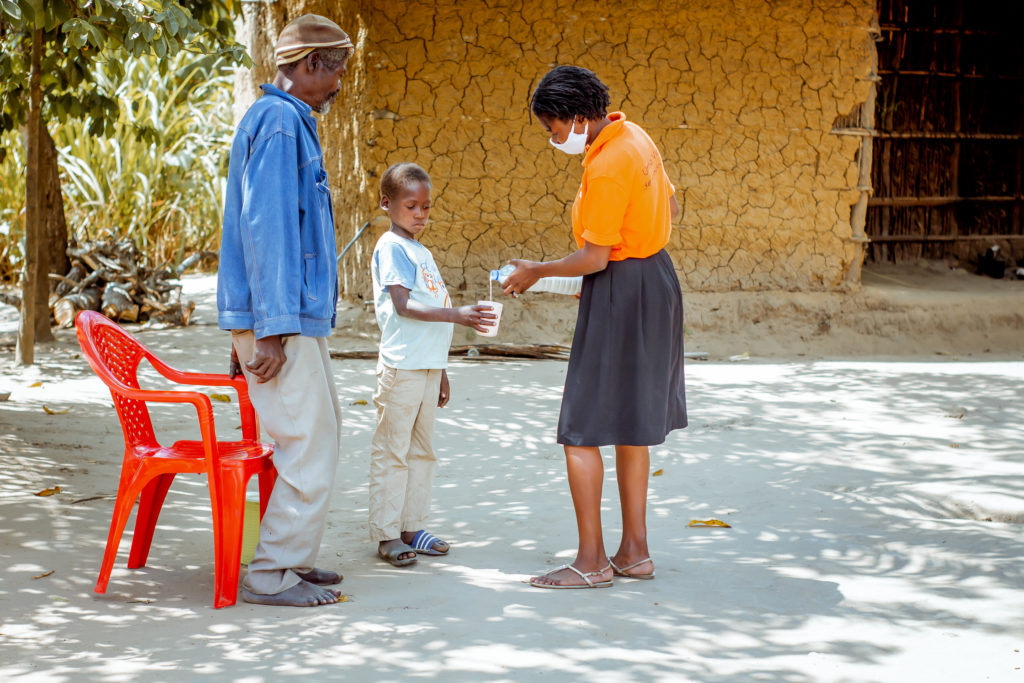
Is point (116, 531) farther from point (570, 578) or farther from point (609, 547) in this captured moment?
point (609, 547)

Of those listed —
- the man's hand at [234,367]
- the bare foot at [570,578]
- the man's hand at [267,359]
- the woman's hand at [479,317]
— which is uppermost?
the woman's hand at [479,317]

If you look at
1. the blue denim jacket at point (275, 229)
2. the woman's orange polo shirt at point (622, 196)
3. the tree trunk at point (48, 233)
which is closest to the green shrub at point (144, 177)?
the tree trunk at point (48, 233)

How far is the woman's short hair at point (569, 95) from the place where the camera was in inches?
122

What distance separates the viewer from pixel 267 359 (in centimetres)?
287

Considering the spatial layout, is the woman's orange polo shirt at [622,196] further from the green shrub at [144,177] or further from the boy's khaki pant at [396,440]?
the green shrub at [144,177]

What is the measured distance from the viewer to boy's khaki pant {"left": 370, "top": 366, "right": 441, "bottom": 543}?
340 centimetres

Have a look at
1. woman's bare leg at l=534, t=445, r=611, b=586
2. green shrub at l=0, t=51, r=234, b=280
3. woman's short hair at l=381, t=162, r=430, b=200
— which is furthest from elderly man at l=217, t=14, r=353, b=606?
green shrub at l=0, t=51, r=234, b=280

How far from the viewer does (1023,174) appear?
994cm

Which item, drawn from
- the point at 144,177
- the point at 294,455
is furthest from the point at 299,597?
the point at 144,177

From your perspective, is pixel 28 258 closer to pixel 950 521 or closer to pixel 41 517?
pixel 41 517

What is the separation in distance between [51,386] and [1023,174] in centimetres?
856

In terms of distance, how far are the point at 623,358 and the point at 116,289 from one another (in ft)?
20.0

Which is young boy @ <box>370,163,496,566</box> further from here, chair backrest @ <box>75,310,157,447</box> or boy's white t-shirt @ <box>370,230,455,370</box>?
chair backrest @ <box>75,310,157,447</box>

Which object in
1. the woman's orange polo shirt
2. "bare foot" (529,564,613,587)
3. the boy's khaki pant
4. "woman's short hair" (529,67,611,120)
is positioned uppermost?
"woman's short hair" (529,67,611,120)
